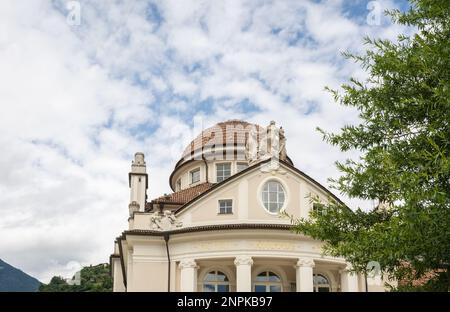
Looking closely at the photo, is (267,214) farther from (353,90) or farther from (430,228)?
(430,228)

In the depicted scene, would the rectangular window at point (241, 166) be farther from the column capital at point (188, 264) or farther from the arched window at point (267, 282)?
the column capital at point (188, 264)

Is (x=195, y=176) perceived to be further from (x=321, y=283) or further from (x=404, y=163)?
(x=404, y=163)

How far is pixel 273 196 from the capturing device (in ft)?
91.8

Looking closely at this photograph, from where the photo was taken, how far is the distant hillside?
130000 mm

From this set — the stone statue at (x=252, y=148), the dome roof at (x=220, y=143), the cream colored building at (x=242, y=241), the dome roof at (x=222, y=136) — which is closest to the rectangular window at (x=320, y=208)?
the cream colored building at (x=242, y=241)

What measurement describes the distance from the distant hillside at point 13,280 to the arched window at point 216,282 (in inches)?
4394

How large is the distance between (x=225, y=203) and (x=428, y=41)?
1724cm

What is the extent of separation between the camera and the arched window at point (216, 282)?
91.9 ft

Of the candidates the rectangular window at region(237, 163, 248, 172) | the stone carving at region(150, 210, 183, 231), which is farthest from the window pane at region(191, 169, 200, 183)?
the stone carving at region(150, 210, 183, 231)
